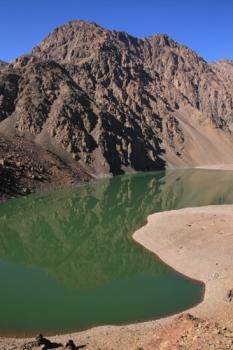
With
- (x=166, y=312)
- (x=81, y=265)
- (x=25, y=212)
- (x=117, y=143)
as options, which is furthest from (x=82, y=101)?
(x=166, y=312)

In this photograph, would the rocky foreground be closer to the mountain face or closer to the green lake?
the green lake

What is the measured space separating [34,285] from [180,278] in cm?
1227

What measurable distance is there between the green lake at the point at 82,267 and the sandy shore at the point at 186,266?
1412 mm

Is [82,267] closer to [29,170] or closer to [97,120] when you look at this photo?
[29,170]

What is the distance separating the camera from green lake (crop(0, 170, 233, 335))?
3025cm

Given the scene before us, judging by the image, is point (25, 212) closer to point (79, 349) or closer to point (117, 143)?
point (79, 349)

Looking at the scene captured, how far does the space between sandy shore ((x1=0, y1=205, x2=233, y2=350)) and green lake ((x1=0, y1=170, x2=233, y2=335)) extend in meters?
1.41

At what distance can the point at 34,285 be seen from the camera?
123 ft

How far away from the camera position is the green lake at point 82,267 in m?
30.2

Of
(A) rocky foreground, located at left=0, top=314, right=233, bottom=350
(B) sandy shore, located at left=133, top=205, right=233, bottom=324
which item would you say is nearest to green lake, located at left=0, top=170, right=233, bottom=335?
(B) sandy shore, located at left=133, top=205, right=233, bottom=324

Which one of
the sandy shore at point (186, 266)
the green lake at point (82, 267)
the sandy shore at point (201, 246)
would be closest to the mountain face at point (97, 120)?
the green lake at point (82, 267)

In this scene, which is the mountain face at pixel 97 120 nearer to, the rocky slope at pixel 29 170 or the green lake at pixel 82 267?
the rocky slope at pixel 29 170

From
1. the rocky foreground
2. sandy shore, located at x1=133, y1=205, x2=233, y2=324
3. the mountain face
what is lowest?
the rocky foreground

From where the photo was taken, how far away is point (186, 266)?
4009 cm
